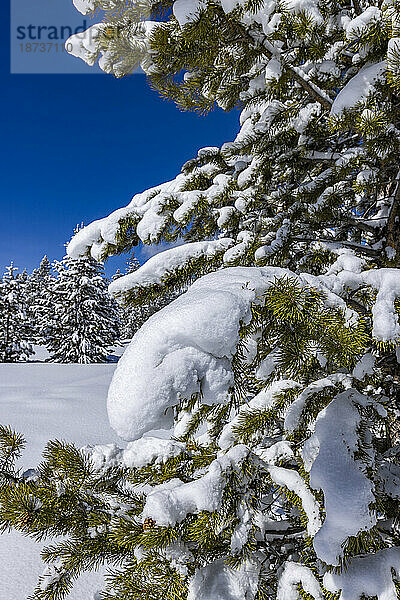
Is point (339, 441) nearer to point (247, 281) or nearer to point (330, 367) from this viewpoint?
point (330, 367)

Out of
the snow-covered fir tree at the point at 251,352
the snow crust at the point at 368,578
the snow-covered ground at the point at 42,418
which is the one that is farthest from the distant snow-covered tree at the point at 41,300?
the snow crust at the point at 368,578

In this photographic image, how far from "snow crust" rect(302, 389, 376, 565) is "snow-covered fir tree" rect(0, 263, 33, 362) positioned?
30737 mm

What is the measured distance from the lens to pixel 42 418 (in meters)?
6.19

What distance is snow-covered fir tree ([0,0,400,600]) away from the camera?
4.16 ft

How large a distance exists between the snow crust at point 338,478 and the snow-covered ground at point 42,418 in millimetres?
2527

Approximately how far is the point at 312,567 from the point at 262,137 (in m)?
2.51

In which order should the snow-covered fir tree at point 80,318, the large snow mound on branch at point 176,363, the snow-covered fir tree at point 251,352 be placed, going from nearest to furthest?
the large snow mound on branch at point 176,363
the snow-covered fir tree at point 251,352
the snow-covered fir tree at point 80,318

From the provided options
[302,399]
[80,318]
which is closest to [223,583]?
[302,399]

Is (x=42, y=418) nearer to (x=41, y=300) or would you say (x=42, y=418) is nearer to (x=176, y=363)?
(x=176, y=363)

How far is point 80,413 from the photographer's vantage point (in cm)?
659

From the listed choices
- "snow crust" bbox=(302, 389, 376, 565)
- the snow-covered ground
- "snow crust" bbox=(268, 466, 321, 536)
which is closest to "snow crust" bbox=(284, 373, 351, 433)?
"snow crust" bbox=(302, 389, 376, 565)

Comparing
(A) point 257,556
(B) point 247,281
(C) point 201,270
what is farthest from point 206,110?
(A) point 257,556

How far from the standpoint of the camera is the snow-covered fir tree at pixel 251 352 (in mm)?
1268

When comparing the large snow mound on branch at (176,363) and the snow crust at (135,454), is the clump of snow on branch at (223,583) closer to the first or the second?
the snow crust at (135,454)
